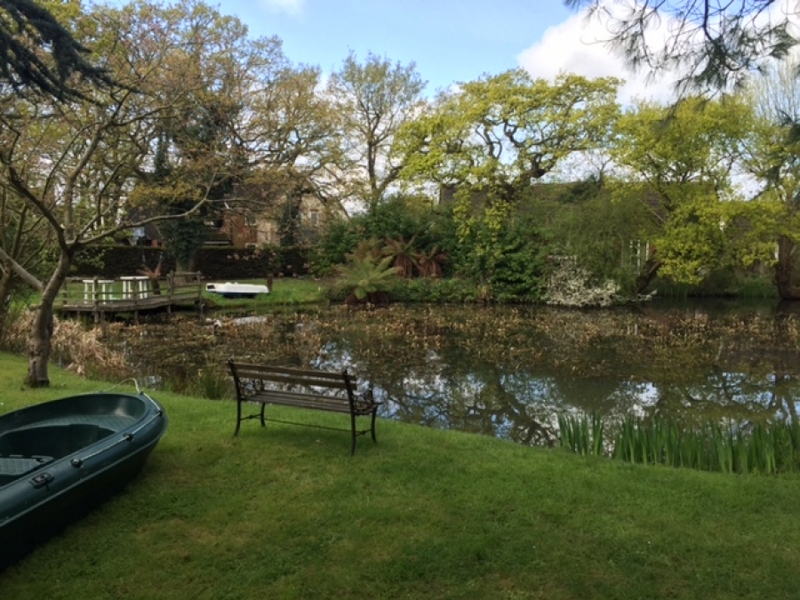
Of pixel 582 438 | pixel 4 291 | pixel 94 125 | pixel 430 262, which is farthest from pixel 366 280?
pixel 582 438

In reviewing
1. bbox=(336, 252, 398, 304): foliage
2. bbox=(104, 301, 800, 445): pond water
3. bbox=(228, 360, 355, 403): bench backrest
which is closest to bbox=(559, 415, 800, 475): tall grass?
bbox=(104, 301, 800, 445): pond water

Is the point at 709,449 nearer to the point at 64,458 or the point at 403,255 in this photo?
the point at 64,458

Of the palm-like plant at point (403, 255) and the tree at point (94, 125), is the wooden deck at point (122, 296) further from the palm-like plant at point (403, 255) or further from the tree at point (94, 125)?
the palm-like plant at point (403, 255)

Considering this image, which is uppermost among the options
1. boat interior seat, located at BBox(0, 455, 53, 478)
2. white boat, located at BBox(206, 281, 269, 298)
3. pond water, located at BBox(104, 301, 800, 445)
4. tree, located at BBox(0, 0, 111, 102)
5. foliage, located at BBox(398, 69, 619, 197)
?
foliage, located at BBox(398, 69, 619, 197)

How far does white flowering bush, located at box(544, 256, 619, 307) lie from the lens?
932 inches

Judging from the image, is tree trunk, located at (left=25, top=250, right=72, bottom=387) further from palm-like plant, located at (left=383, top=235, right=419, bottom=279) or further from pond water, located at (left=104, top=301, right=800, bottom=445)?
palm-like plant, located at (left=383, top=235, right=419, bottom=279)

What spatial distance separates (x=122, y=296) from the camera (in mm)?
19062

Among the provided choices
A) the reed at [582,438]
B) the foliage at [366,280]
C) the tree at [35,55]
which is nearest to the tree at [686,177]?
the foliage at [366,280]

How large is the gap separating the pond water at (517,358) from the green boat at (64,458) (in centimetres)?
346

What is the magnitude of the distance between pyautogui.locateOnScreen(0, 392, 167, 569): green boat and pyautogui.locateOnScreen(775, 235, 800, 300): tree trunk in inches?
1105

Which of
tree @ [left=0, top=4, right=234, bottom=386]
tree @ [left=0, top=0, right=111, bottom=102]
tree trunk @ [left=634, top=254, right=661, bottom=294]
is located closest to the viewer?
tree @ [left=0, top=0, right=111, bottom=102]

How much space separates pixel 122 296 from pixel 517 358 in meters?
13.2

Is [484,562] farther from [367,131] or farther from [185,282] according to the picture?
[367,131]

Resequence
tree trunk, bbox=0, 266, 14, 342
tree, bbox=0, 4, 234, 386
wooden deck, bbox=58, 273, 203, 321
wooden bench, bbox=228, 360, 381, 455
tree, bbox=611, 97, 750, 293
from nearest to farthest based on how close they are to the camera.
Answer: wooden bench, bbox=228, 360, 381, 455 → tree, bbox=0, 4, 234, 386 → tree trunk, bbox=0, 266, 14, 342 → wooden deck, bbox=58, 273, 203, 321 → tree, bbox=611, 97, 750, 293
